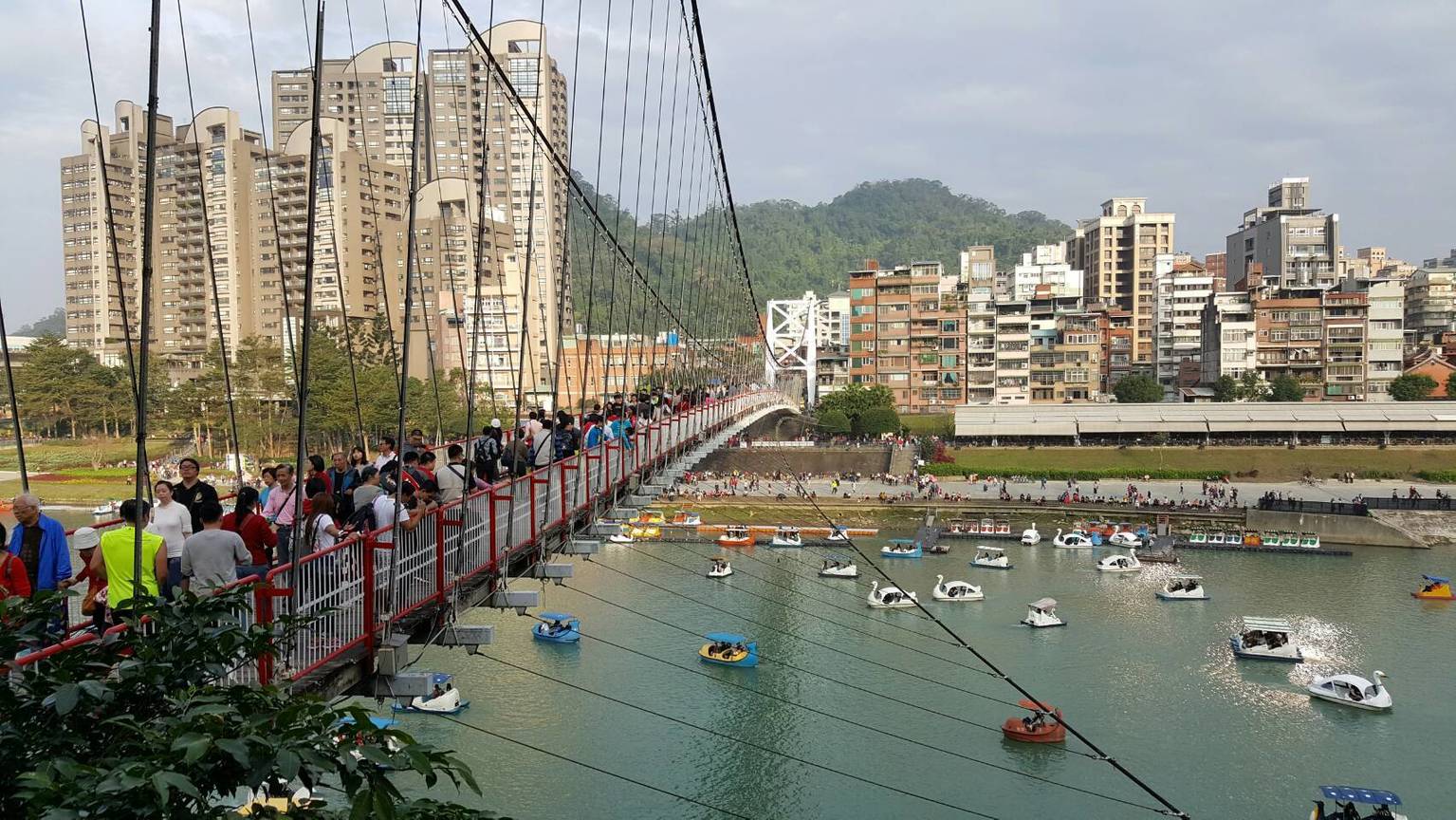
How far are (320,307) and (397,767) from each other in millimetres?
35263

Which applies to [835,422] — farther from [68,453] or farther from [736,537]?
[68,453]

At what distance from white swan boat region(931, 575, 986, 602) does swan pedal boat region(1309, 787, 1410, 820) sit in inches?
311

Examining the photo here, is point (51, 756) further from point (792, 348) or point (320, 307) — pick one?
point (792, 348)

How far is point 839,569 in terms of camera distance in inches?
737

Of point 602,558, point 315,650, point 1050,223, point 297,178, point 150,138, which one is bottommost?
point 602,558

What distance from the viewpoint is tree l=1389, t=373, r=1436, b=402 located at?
34.5 m

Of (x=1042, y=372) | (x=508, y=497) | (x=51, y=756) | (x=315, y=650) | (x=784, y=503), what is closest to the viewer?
(x=51, y=756)

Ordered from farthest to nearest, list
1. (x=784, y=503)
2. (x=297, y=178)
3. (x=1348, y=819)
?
1. (x=297, y=178)
2. (x=784, y=503)
3. (x=1348, y=819)

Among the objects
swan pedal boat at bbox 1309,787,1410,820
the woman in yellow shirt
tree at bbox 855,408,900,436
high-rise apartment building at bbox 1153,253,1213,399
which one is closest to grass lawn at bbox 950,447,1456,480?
tree at bbox 855,408,900,436

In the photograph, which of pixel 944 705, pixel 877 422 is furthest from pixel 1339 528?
pixel 944 705

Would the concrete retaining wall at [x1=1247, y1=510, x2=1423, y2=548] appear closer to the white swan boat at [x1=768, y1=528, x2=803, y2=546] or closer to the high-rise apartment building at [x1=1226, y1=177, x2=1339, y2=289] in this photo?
the white swan boat at [x1=768, y1=528, x2=803, y2=546]

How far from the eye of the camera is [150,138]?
2.79 metres

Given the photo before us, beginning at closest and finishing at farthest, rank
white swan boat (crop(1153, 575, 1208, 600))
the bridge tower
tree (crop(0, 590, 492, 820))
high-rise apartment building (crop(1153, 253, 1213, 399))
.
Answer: tree (crop(0, 590, 492, 820)), white swan boat (crop(1153, 575, 1208, 600)), the bridge tower, high-rise apartment building (crop(1153, 253, 1213, 399))

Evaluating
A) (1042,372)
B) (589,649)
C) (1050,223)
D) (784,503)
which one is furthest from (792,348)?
(1050,223)
